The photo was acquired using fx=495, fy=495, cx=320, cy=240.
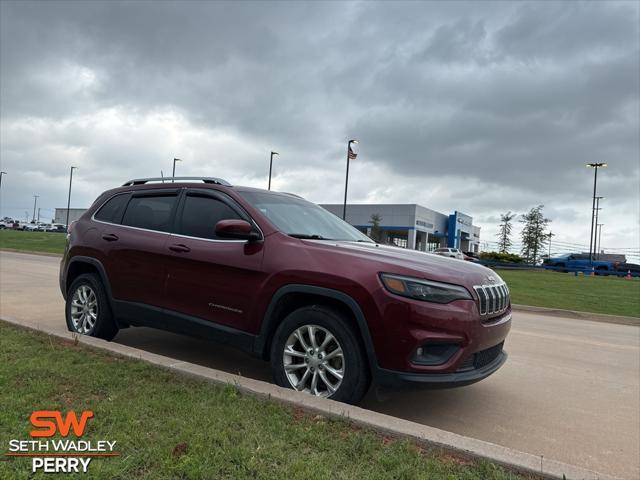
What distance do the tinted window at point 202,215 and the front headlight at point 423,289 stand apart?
164 centimetres

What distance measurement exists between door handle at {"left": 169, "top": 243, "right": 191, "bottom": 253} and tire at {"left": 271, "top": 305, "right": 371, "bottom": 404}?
129 centimetres

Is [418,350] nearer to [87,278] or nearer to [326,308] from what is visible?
[326,308]

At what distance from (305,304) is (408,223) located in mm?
56492

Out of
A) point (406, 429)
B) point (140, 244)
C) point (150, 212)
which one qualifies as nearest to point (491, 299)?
point (406, 429)

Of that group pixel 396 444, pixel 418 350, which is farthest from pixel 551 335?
pixel 396 444

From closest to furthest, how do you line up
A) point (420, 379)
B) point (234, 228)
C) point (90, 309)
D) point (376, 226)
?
point (420, 379), point (234, 228), point (90, 309), point (376, 226)

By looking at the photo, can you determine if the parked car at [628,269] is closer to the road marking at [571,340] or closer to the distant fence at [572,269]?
the distant fence at [572,269]

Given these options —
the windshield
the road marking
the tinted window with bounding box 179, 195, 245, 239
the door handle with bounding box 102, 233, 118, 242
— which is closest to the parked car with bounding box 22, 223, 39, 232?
the door handle with bounding box 102, 233, 118, 242

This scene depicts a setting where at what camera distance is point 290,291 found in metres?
3.84

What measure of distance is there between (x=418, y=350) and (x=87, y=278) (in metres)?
3.91

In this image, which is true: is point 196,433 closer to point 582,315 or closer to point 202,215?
point 202,215

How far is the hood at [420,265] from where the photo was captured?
11.6ft

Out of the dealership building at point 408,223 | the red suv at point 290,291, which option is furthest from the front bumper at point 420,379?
the dealership building at point 408,223

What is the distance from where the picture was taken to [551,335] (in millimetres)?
8164
